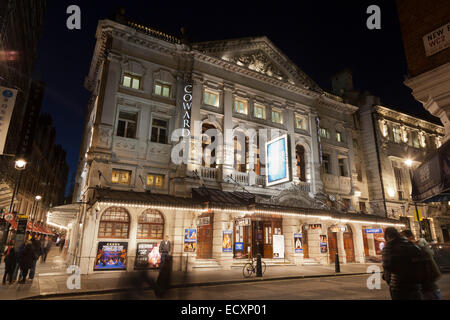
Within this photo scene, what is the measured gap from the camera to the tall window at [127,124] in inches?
723

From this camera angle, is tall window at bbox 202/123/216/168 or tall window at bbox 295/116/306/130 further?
tall window at bbox 295/116/306/130

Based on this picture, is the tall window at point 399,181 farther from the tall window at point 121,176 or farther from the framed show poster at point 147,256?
the tall window at point 121,176

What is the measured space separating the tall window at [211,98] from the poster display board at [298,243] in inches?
459

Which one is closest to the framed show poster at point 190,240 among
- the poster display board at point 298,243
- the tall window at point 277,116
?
the poster display board at point 298,243

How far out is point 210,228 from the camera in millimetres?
18953

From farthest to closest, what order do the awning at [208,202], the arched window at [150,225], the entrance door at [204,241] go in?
the entrance door at [204,241], the arched window at [150,225], the awning at [208,202]

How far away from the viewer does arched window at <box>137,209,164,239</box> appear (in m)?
17.0

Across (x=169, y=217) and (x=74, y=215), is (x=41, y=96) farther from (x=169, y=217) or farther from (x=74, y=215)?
(x=169, y=217)

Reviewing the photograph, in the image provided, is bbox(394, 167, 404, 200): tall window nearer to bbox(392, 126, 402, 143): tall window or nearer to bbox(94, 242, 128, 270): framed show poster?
bbox(392, 126, 402, 143): tall window

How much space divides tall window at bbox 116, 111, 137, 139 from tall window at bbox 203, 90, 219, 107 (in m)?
5.43

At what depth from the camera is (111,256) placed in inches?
608

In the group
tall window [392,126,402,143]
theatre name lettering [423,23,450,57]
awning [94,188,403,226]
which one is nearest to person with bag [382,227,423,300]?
theatre name lettering [423,23,450,57]

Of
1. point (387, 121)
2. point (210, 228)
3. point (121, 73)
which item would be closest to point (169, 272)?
point (210, 228)
